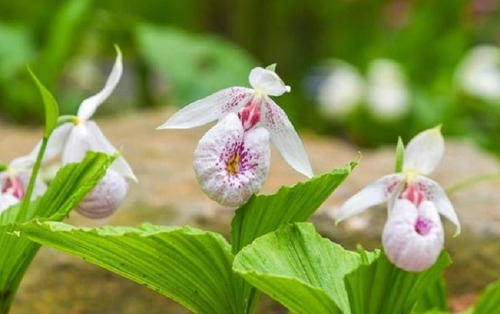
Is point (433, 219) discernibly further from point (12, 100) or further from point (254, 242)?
point (12, 100)

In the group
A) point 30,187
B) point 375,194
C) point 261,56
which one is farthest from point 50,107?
point 261,56

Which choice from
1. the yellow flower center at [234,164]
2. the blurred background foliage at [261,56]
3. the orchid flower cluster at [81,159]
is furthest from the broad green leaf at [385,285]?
the blurred background foliage at [261,56]

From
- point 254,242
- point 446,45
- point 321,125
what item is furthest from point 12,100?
point 254,242

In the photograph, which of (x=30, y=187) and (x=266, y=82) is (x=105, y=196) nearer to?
(x=30, y=187)

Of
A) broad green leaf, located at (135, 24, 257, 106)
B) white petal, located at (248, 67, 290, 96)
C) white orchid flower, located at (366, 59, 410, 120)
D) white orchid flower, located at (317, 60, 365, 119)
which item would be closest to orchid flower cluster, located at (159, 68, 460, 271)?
white petal, located at (248, 67, 290, 96)

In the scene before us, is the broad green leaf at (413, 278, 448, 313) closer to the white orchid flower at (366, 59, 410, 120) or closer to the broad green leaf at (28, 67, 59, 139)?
the broad green leaf at (28, 67, 59, 139)

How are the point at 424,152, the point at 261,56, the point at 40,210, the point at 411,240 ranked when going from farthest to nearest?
the point at 261,56 → the point at 40,210 → the point at 424,152 → the point at 411,240
